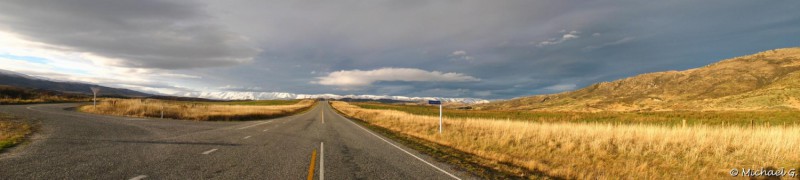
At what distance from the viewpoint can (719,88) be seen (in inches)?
4569

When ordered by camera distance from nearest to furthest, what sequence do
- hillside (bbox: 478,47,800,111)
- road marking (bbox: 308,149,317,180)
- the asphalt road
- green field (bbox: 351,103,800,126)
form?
the asphalt road
road marking (bbox: 308,149,317,180)
green field (bbox: 351,103,800,126)
hillside (bbox: 478,47,800,111)

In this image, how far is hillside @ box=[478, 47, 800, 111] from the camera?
7988 centimetres

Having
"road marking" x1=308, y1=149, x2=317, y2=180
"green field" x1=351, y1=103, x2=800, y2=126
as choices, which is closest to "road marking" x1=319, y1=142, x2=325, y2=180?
"road marking" x1=308, y1=149, x2=317, y2=180

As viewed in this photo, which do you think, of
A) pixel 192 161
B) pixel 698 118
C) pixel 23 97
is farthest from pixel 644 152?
pixel 23 97

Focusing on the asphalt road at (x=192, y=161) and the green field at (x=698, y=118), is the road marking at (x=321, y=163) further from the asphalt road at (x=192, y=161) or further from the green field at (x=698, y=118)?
the green field at (x=698, y=118)

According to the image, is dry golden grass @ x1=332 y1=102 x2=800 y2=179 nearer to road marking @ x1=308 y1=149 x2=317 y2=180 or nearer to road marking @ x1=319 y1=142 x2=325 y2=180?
road marking @ x1=319 y1=142 x2=325 y2=180

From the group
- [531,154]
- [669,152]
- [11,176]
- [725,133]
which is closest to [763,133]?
[725,133]

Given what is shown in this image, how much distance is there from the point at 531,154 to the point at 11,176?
14857mm

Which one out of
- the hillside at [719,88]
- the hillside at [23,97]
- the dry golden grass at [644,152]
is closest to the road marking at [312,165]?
the dry golden grass at [644,152]

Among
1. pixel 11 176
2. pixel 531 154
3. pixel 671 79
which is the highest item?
pixel 671 79

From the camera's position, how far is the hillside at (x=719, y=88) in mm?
79875

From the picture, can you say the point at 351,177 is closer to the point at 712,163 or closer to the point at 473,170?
the point at 473,170

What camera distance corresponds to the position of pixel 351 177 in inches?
301

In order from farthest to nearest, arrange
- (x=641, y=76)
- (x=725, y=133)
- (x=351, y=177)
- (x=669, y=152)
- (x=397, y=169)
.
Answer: (x=641, y=76) → (x=725, y=133) → (x=669, y=152) → (x=397, y=169) → (x=351, y=177)
